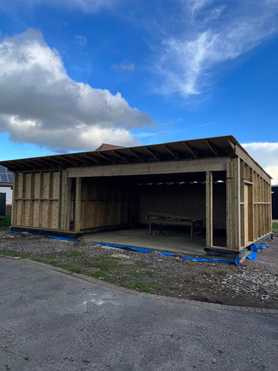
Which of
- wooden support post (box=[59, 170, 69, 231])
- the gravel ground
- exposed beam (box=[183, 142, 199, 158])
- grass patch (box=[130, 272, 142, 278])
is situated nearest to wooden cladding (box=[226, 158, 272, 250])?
the gravel ground

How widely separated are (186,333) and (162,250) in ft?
17.7

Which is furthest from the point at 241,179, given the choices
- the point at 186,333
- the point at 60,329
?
the point at 60,329

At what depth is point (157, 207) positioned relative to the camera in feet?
53.1

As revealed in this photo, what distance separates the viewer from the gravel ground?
184 inches

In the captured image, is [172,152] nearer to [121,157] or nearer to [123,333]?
[121,157]

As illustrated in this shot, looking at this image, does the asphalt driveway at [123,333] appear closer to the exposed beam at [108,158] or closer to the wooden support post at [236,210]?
the wooden support post at [236,210]

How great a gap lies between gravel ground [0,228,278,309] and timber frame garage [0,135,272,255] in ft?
3.09

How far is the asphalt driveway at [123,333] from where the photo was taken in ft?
8.24

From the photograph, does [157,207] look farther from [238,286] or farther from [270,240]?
[238,286]

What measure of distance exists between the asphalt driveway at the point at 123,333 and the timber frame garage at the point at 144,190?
4085mm

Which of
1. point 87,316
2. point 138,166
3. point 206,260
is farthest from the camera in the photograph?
point 138,166

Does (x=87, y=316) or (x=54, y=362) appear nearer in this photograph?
(x=54, y=362)

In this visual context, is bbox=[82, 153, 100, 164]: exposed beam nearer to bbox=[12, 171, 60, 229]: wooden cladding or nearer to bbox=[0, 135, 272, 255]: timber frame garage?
bbox=[0, 135, 272, 255]: timber frame garage

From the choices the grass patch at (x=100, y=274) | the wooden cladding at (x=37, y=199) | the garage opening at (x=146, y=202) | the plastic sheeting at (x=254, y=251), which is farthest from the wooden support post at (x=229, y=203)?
the wooden cladding at (x=37, y=199)
